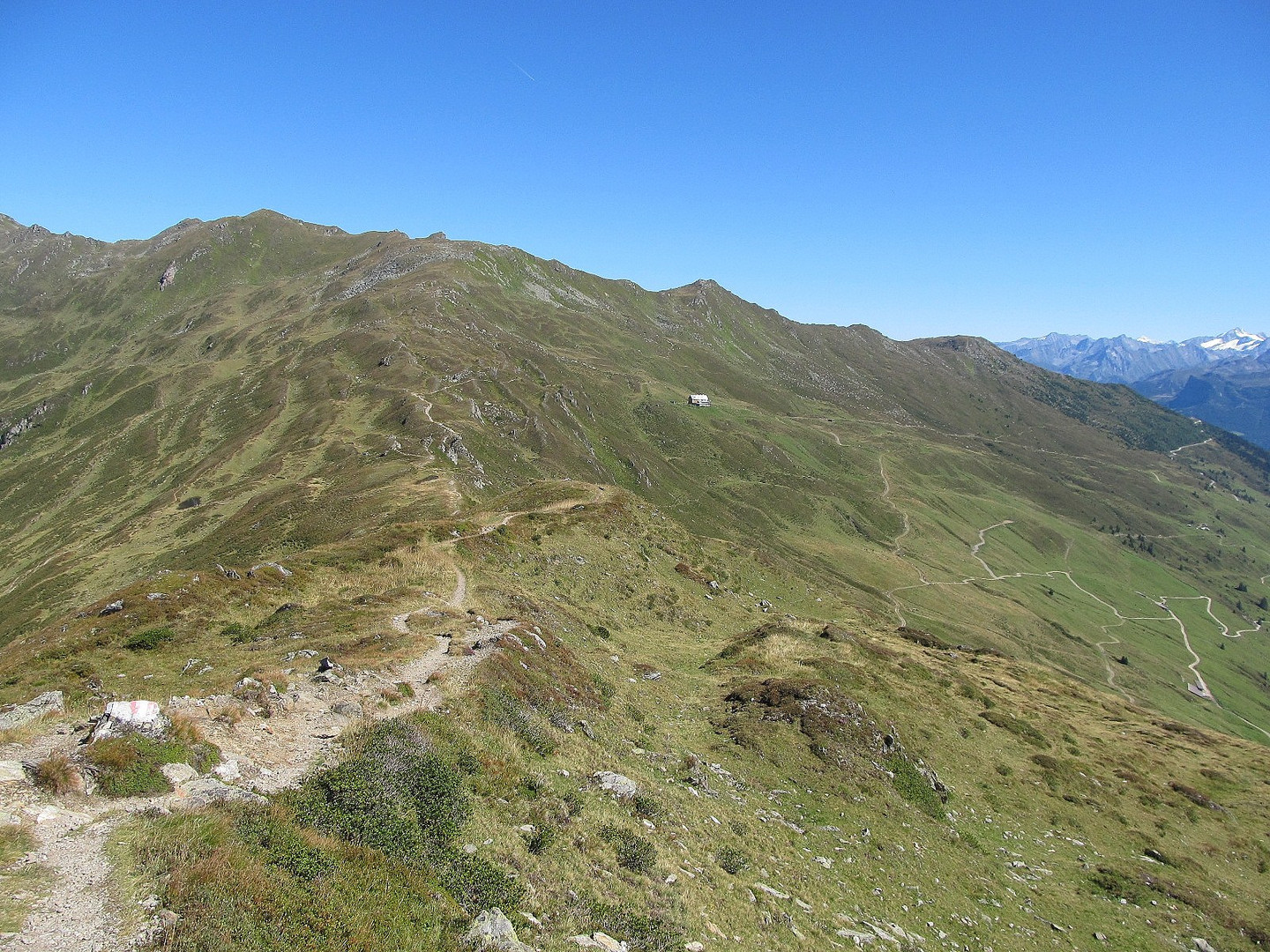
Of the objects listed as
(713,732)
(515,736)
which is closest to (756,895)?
(515,736)

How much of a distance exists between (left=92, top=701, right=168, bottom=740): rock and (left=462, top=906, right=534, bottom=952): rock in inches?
405

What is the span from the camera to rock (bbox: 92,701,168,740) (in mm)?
15461

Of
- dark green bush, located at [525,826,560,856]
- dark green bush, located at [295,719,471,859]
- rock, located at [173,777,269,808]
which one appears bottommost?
dark green bush, located at [525,826,560,856]

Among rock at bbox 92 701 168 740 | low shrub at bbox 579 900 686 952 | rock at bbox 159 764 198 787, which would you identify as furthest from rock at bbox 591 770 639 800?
rock at bbox 92 701 168 740

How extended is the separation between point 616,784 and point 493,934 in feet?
32.0

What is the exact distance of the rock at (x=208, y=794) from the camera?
14.3 meters

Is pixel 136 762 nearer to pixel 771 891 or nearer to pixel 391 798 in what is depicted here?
pixel 391 798

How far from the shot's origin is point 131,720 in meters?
15.8

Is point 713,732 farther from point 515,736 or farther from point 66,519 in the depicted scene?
point 66,519

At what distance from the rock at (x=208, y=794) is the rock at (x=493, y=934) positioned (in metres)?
6.37

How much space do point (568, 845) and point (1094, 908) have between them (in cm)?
2585

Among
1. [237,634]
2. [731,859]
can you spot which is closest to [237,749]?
[237,634]

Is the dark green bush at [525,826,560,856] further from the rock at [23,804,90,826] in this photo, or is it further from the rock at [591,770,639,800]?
the rock at [23,804,90,826]

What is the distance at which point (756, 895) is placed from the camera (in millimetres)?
18875
